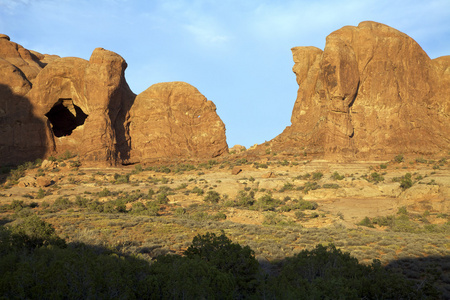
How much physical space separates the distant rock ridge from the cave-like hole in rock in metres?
0.12

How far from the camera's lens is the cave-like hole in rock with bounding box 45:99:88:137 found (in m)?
48.1

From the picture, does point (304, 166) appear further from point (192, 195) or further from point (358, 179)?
point (192, 195)

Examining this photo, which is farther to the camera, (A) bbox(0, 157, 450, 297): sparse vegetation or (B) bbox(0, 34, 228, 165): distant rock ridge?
(B) bbox(0, 34, 228, 165): distant rock ridge

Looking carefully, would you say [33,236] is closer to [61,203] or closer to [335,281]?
[335,281]

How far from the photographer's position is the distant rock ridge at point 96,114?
139 ft

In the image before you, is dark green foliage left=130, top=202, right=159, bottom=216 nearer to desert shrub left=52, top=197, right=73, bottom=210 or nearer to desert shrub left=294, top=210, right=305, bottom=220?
desert shrub left=52, top=197, right=73, bottom=210

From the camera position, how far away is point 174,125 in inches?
1925

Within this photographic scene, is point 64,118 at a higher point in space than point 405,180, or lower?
higher

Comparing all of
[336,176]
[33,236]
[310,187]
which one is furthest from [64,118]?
[33,236]

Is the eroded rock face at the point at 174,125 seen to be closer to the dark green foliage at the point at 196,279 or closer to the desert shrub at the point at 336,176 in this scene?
the desert shrub at the point at 336,176

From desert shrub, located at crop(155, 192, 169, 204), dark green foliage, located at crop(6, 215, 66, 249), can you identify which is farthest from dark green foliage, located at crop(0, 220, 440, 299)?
desert shrub, located at crop(155, 192, 169, 204)

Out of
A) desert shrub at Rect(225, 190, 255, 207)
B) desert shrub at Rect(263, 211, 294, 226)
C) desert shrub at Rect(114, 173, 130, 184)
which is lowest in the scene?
desert shrub at Rect(263, 211, 294, 226)

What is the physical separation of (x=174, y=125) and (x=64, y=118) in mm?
14440

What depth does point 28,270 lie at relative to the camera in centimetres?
875
